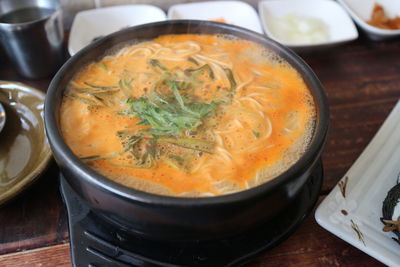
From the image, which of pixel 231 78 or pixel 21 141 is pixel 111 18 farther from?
pixel 231 78

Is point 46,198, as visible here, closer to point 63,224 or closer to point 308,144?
point 63,224

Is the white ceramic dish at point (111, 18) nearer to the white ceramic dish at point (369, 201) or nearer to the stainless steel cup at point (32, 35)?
the stainless steel cup at point (32, 35)

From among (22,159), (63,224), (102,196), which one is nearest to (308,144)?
(102,196)

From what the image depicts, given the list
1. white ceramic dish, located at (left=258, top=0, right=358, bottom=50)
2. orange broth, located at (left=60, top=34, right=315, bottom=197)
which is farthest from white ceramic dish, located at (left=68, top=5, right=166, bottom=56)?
orange broth, located at (left=60, top=34, right=315, bottom=197)

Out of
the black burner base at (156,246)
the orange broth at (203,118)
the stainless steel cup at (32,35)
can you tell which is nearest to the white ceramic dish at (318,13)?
the orange broth at (203,118)

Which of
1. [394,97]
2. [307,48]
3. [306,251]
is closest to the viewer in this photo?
[306,251]

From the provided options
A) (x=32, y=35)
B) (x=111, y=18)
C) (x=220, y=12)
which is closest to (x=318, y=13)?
(x=220, y=12)
